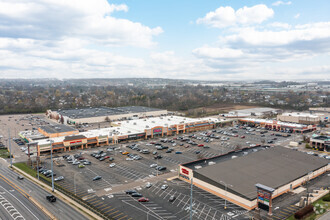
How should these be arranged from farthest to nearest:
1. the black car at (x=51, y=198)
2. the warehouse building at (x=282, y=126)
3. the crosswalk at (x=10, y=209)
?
the warehouse building at (x=282, y=126)
the black car at (x=51, y=198)
the crosswalk at (x=10, y=209)

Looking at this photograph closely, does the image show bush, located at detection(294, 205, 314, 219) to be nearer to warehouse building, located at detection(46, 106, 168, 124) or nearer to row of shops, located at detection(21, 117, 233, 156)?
row of shops, located at detection(21, 117, 233, 156)

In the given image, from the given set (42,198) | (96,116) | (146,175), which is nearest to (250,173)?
(146,175)

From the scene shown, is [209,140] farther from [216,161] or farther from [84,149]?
[84,149]

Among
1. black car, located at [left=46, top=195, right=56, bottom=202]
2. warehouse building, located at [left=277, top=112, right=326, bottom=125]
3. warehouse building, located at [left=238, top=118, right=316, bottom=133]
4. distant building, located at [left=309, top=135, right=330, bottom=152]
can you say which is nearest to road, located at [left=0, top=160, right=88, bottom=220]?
black car, located at [left=46, top=195, right=56, bottom=202]

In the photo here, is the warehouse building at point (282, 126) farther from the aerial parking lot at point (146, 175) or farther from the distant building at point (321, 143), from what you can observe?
the distant building at point (321, 143)

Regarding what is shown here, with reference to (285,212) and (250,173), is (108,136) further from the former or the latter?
(285,212)

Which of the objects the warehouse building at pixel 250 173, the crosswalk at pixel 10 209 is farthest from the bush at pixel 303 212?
the crosswalk at pixel 10 209

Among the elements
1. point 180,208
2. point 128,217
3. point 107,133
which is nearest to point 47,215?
point 128,217
